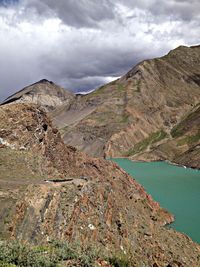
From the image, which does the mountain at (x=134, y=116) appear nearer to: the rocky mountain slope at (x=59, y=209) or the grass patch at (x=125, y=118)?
the grass patch at (x=125, y=118)

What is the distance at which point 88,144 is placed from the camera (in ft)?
528

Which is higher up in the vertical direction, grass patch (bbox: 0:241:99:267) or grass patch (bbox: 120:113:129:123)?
grass patch (bbox: 120:113:129:123)

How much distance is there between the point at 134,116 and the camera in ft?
552

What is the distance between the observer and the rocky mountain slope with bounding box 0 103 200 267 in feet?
72.2

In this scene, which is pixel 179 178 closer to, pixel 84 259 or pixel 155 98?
pixel 84 259

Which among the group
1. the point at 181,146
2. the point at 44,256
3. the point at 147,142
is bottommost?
the point at 181,146

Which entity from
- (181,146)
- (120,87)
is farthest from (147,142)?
(120,87)

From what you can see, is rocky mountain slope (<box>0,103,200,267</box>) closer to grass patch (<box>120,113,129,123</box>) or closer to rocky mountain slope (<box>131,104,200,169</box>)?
rocky mountain slope (<box>131,104,200,169</box>)

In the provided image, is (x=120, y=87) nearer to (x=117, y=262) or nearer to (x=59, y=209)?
(x=59, y=209)

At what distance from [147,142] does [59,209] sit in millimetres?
138610

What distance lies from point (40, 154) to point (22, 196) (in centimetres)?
1392

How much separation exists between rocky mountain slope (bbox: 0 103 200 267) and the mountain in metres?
103

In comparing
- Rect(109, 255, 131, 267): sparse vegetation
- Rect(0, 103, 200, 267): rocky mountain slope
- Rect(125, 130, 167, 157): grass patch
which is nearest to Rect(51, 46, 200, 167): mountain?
Rect(125, 130, 167, 157): grass patch

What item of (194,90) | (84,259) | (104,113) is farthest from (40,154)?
(194,90)
